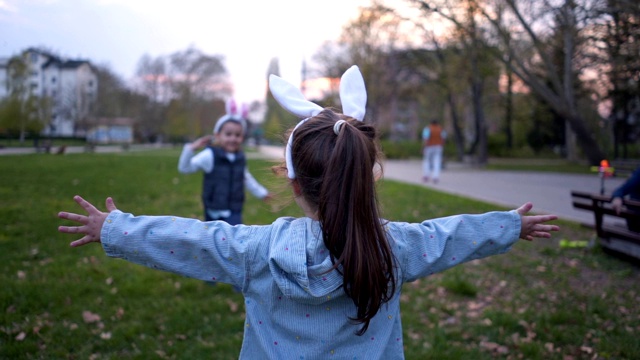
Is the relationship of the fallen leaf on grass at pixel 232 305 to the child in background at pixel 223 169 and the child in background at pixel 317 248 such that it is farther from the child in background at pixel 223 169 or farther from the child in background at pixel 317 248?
the child in background at pixel 317 248

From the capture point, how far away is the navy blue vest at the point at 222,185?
549cm

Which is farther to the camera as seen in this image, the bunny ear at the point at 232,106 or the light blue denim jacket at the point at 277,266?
the bunny ear at the point at 232,106

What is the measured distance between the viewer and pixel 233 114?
582 cm

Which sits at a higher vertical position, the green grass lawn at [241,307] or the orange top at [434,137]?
the orange top at [434,137]

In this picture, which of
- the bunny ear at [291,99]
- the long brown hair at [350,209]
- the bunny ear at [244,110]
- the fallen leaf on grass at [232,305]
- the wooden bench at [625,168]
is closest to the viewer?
the long brown hair at [350,209]

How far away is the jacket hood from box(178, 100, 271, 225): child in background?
12.1ft

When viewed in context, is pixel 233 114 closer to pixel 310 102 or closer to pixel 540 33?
pixel 310 102

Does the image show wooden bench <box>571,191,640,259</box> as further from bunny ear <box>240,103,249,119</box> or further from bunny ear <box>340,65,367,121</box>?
bunny ear <box>340,65,367,121</box>

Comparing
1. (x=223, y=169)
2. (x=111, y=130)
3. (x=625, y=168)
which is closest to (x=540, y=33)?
(x=625, y=168)

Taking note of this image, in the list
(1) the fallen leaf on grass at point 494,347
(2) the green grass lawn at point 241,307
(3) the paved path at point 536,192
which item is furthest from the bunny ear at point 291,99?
(3) the paved path at point 536,192

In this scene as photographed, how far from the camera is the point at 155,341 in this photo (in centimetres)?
408

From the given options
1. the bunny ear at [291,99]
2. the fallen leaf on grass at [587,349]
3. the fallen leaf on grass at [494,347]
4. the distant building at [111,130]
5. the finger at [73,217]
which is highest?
the distant building at [111,130]

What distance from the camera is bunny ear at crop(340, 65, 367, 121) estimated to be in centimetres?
205

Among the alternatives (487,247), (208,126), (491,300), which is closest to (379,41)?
(491,300)
